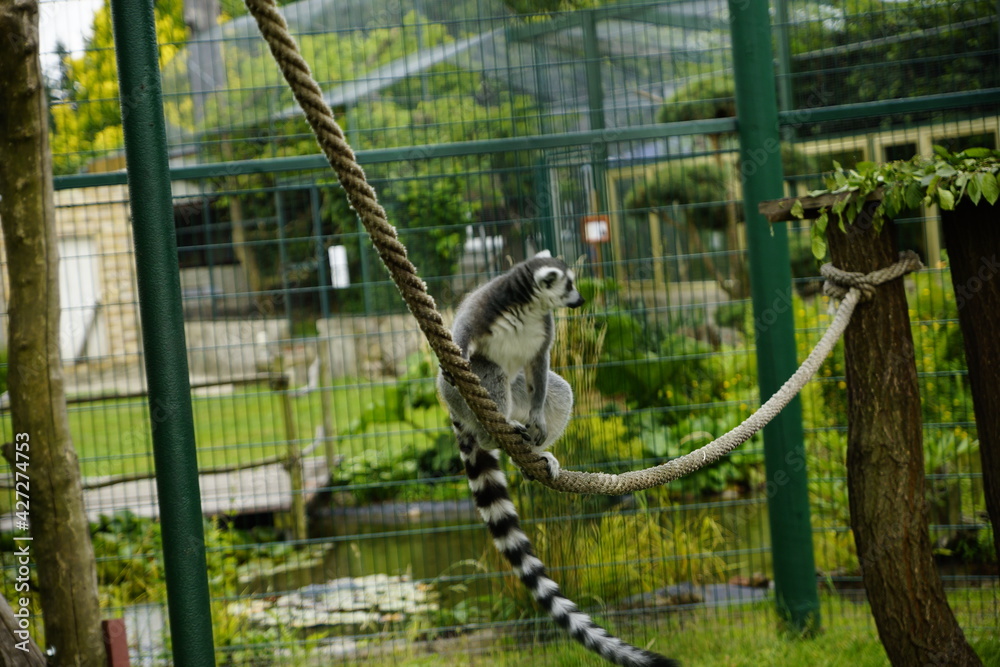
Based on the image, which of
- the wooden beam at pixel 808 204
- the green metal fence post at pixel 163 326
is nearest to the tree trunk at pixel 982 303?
the wooden beam at pixel 808 204

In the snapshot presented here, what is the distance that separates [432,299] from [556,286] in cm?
127

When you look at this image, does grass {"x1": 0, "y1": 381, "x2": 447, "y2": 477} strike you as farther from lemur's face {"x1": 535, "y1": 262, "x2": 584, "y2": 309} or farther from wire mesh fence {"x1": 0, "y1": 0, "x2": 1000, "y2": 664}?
→ lemur's face {"x1": 535, "y1": 262, "x2": 584, "y2": 309}

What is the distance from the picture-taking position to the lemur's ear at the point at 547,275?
2.90 m

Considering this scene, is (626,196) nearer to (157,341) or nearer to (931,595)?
(931,595)

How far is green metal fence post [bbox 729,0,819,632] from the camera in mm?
3605

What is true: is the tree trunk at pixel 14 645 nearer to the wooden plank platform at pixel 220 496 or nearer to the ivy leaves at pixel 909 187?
the wooden plank platform at pixel 220 496

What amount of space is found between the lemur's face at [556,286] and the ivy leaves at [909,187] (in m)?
0.84

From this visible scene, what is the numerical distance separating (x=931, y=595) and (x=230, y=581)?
345cm

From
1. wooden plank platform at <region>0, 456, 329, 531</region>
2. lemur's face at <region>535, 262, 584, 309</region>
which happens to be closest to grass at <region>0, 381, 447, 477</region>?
wooden plank platform at <region>0, 456, 329, 531</region>

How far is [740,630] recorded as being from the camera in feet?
12.0

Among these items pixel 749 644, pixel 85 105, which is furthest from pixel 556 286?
pixel 85 105

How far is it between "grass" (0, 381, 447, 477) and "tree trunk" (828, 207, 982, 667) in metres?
2.33

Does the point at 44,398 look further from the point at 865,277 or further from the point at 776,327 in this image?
the point at 776,327

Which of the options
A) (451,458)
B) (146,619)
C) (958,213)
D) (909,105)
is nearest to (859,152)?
(909,105)
